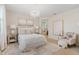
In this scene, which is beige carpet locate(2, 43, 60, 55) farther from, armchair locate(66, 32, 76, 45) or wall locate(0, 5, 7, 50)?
armchair locate(66, 32, 76, 45)

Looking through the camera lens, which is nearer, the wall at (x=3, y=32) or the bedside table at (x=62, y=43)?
the wall at (x=3, y=32)

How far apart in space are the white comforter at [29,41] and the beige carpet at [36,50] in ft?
0.28

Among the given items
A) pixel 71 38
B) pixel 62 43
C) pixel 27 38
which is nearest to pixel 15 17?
pixel 27 38

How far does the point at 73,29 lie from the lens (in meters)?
1.93

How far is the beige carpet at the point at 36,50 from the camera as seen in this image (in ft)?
6.15

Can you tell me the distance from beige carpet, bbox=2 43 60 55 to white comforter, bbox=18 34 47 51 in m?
0.09

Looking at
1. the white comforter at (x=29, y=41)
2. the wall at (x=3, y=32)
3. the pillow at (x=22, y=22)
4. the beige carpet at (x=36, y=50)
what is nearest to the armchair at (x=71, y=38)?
the beige carpet at (x=36, y=50)

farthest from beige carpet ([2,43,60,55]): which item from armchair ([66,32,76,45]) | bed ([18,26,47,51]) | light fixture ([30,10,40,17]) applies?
light fixture ([30,10,40,17])

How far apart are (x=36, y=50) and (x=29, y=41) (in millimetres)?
254

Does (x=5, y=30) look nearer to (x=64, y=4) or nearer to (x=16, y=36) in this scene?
(x=16, y=36)

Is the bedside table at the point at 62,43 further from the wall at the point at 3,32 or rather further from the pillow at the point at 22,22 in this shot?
the wall at the point at 3,32

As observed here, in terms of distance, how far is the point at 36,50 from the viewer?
1931 millimetres

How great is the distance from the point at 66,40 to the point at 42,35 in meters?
0.57

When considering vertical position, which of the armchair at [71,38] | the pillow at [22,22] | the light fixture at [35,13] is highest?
the light fixture at [35,13]
